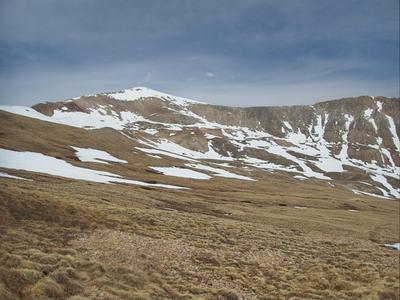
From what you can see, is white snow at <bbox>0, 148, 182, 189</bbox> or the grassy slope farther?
white snow at <bbox>0, 148, 182, 189</bbox>

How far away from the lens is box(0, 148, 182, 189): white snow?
212 ft

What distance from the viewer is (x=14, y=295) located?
1556 centimetres

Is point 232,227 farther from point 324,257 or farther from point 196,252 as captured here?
point 196,252

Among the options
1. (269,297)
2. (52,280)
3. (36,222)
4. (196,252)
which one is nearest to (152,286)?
(52,280)

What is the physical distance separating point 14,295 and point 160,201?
4010 cm

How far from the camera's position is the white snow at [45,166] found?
64.8 m

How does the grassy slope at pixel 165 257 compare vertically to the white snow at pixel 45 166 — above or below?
below

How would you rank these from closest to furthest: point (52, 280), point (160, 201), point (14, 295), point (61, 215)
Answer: point (14, 295)
point (52, 280)
point (61, 215)
point (160, 201)

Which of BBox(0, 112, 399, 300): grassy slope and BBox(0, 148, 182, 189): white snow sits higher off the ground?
BBox(0, 148, 182, 189): white snow

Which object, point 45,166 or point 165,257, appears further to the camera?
point 45,166

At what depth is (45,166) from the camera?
7062 centimetres

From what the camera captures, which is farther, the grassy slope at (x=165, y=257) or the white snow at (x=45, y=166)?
the white snow at (x=45, y=166)

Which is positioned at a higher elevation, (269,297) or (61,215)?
(61,215)

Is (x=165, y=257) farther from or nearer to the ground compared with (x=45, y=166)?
nearer to the ground
